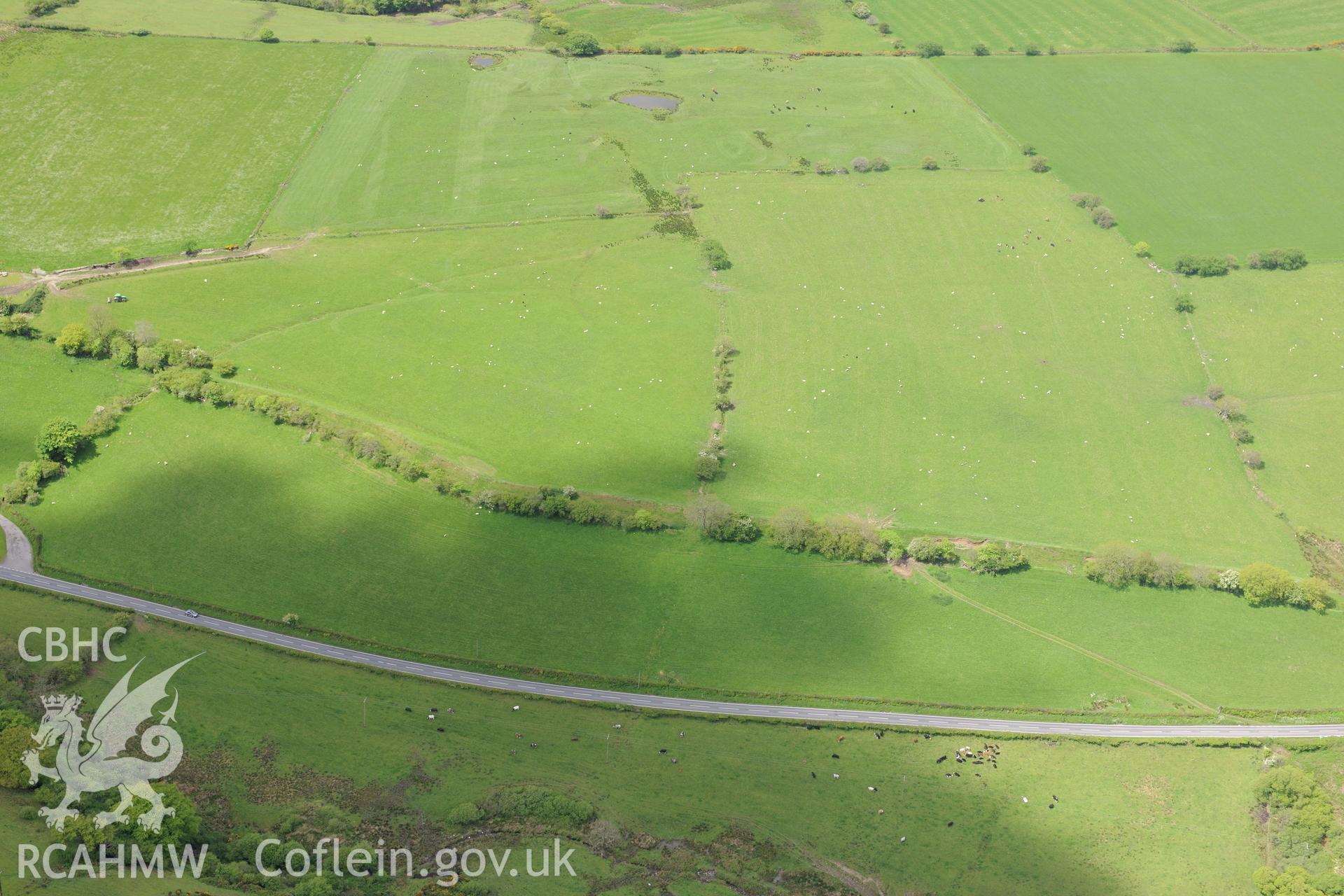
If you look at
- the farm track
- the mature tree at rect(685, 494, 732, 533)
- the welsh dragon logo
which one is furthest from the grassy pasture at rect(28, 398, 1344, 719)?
the welsh dragon logo

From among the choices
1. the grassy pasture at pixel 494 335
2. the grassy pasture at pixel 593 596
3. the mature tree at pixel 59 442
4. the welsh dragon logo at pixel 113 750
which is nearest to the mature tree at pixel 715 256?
the grassy pasture at pixel 494 335

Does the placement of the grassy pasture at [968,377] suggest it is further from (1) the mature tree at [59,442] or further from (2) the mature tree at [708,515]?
(1) the mature tree at [59,442]

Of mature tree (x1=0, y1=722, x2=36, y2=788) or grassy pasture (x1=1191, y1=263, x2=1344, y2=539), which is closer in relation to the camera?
mature tree (x1=0, y1=722, x2=36, y2=788)

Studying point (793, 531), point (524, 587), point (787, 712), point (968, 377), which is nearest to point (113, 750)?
point (524, 587)

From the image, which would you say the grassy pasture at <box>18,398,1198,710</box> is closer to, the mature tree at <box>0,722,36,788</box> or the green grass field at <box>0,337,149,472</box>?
the green grass field at <box>0,337,149,472</box>

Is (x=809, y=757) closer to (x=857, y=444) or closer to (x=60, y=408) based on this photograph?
(x=857, y=444)

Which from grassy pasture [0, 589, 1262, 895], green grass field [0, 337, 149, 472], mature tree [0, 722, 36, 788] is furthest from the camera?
green grass field [0, 337, 149, 472]
